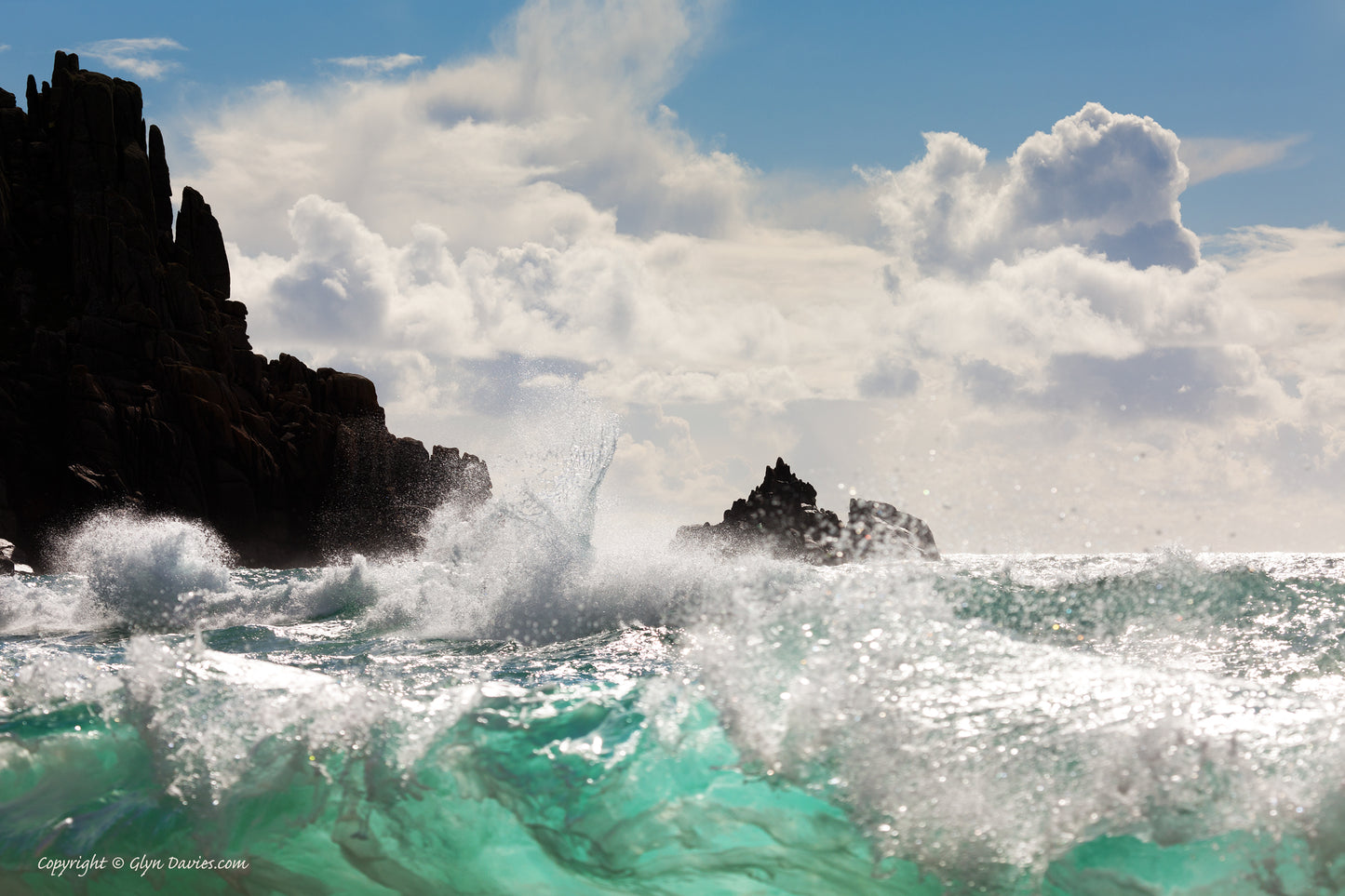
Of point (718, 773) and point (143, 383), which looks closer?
point (718, 773)

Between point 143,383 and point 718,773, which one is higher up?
point 143,383

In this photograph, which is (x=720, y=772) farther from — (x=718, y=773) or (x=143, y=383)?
(x=143, y=383)

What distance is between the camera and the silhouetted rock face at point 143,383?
43188mm

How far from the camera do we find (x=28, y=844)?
4590mm

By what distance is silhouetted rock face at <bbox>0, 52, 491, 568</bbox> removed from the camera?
142 feet

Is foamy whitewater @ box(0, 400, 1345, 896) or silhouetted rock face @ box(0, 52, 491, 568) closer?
foamy whitewater @ box(0, 400, 1345, 896)

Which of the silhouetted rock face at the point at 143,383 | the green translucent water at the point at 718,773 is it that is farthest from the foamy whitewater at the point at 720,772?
the silhouetted rock face at the point at 143,383

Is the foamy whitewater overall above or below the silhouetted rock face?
below

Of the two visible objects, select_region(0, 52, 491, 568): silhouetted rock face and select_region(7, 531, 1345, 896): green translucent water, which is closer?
select_region(7, 531, 1345, 896): green translucent water

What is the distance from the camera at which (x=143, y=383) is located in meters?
46.5

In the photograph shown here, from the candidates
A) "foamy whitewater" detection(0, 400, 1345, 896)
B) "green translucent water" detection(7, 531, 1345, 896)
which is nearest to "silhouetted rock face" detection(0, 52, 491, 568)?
"foamy whitewater" detection(0, 400, 1345, 896)

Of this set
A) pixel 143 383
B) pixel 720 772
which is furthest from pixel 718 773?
pixel 143 383

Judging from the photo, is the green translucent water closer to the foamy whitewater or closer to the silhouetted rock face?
the foamy whitewater

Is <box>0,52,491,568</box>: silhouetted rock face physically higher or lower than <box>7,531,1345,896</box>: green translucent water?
higher
